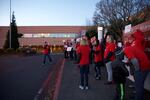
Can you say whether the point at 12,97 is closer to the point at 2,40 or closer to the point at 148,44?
the point at 148,44

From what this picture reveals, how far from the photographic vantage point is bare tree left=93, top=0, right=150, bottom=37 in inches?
2876

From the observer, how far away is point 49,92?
558 inches

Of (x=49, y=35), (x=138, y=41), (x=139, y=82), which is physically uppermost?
(x=138, y=41)

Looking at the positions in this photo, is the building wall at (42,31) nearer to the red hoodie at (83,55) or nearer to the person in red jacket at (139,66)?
the red hoodie at (83,55)

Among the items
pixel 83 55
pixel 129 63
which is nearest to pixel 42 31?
pixel 83 55

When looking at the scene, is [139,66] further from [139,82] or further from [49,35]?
[49,35]

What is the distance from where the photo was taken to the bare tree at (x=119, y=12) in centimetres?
7306

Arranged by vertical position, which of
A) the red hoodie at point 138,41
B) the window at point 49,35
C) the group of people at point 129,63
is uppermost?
the red hoodie at point 138,41

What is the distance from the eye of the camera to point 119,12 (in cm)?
7556

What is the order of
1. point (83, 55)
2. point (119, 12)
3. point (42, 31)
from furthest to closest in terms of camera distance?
point (42, 31) < point (119, 12) < point (83, 55)

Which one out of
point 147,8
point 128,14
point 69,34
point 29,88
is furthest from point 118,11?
point 29,88

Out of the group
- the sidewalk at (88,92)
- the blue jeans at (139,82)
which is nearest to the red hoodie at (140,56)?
the blue jeans at (139,82)

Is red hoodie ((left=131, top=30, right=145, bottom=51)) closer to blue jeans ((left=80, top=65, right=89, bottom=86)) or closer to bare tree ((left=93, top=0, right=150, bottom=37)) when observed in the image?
blue jeans ((left=80, top=65, right=89, bottom=86))

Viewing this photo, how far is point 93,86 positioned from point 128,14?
60.7 metres
